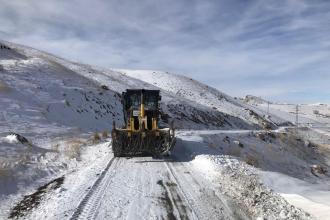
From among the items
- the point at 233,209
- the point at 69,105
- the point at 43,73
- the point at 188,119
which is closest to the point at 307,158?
the point at 188,119

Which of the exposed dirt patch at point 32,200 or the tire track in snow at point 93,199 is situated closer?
A: the tire track in snow at point 93,199

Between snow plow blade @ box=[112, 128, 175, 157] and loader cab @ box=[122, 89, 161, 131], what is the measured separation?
3.74ft

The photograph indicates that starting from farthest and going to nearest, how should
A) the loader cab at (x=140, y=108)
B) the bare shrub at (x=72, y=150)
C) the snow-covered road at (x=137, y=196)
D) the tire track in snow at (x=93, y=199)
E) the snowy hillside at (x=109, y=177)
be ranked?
the loader cab at (x=140, y=108) < the bare shrub at (x=72, y=150) < the snowy hillside at (x=109, y=177) < the snow-covered road at (x=137, y=196) < the tire track in snow at (x=93, y=199)

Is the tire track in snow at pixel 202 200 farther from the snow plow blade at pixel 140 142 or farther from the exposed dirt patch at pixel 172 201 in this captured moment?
the snow plow blade at pixel 140 142

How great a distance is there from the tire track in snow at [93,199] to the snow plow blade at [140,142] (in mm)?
4533

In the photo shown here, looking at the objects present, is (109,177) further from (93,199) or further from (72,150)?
(72,150)

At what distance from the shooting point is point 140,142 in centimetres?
1938

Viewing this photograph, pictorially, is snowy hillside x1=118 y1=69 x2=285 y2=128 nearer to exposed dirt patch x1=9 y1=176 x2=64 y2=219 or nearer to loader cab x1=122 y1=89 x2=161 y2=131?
loader cab x1=122 y1=89 x2=161 y2=131

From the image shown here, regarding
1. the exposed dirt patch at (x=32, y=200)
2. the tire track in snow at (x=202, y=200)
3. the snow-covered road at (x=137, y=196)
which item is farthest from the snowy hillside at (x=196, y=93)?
the exposed dirt patch at (x=32, y=200)

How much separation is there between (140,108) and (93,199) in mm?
10642

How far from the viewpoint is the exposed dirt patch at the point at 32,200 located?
9742 millimetres

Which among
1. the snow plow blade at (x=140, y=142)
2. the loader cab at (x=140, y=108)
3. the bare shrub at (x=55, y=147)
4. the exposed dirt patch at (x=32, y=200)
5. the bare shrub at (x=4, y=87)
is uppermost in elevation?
the bare shrub at (x=4, y=87)

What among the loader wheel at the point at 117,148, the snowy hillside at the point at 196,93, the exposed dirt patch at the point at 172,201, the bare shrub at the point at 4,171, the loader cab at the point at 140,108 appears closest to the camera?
the exposed dirt patch at the point at 172,201

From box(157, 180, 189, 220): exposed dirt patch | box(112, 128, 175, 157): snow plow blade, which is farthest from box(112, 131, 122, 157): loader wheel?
box(157, 180, 189, 220): exposed dirt patch
